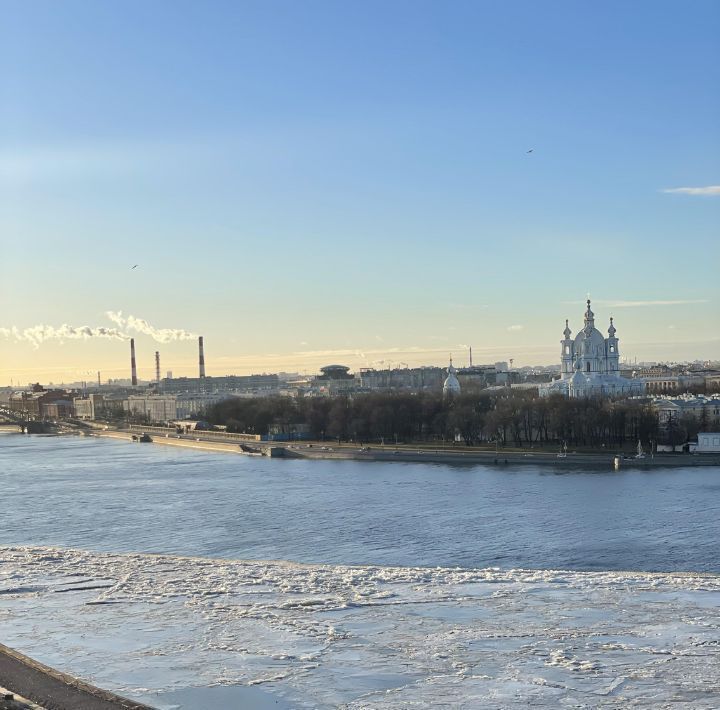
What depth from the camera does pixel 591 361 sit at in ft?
150

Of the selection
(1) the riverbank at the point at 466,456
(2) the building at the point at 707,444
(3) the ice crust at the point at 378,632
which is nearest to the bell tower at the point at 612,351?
(1) the riverbank at the point at 466,456

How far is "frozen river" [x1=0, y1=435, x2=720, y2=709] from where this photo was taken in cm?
819

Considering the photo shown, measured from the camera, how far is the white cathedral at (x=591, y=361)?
43.9 metres

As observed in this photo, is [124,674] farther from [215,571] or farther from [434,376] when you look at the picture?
[434,376]

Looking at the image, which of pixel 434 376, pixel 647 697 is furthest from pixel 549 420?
pixel 434 376

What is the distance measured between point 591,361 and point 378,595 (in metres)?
35.7

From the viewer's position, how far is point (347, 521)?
56.9ft

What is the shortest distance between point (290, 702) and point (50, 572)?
570 cm

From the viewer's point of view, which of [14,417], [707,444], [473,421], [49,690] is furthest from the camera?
[14,417]

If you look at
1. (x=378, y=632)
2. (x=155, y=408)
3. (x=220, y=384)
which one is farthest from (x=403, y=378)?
(x=378, y=632)

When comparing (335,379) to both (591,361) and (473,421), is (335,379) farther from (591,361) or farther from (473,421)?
(473,421)

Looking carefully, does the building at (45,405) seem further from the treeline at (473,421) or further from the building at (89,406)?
the treeline at (473,421)

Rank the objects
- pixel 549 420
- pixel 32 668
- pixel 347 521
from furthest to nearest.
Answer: pixel 549 420 → pixel 347 521 → pixel 32 668

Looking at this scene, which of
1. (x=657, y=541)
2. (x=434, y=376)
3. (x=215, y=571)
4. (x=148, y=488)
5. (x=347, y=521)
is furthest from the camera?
(x=434, y=376)
